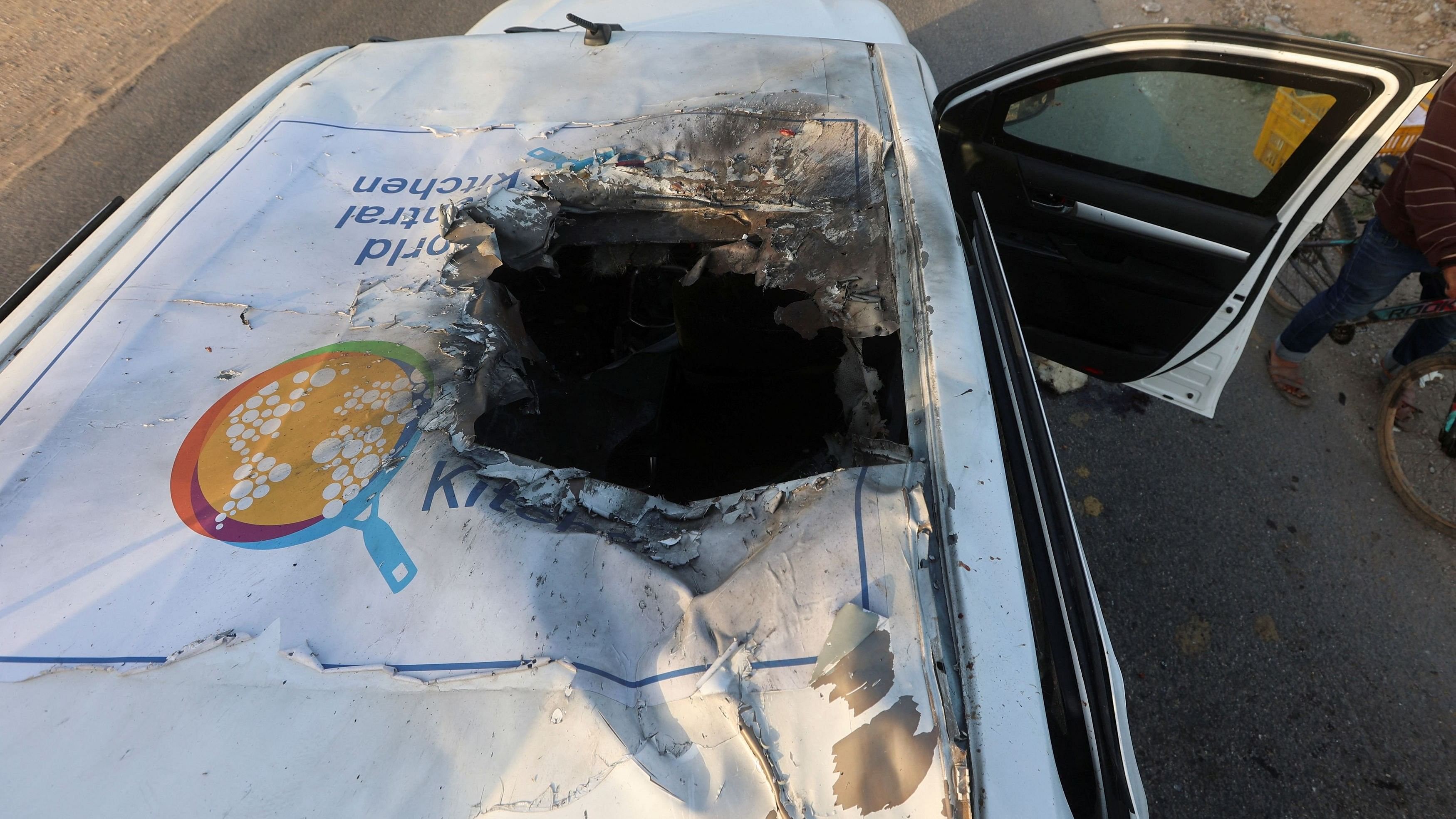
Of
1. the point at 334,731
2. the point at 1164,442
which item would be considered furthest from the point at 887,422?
the point at 1164,442

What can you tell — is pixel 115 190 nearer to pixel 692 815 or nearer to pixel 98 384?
pixel 98 384

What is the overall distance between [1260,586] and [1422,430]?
127 cm

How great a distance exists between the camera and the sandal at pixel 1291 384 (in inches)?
117

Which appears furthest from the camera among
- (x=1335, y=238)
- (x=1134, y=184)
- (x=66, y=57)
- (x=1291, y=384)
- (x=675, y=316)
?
(x=66, y=57)

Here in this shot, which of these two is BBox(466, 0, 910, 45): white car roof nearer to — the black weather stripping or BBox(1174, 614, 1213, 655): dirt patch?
the black weather stripping

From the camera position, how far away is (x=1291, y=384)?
118 inches

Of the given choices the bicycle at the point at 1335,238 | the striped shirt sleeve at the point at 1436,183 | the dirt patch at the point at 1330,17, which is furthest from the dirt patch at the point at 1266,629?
the dirt patch at the point at 1330,17

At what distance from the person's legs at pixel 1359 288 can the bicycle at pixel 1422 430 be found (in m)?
0.15

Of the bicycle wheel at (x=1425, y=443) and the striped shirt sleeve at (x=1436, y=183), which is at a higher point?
the striped shirt sleeve at (x=1436, y=183)

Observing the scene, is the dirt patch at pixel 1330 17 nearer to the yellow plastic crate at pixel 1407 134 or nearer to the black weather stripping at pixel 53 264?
the yellow plastic crate at pixel 1407 134

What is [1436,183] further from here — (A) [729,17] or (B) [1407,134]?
(A) [729,17]

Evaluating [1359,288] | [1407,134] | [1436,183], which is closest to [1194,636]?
[1359,288]

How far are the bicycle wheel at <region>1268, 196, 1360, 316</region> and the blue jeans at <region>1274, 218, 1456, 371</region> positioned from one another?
420 mm

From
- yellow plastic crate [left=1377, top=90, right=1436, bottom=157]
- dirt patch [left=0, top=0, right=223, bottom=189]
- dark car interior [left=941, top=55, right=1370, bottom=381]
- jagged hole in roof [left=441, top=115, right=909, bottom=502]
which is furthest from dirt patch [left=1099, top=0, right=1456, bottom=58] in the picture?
dirt patch [left=0, top=0, right=223, bottom=189]
